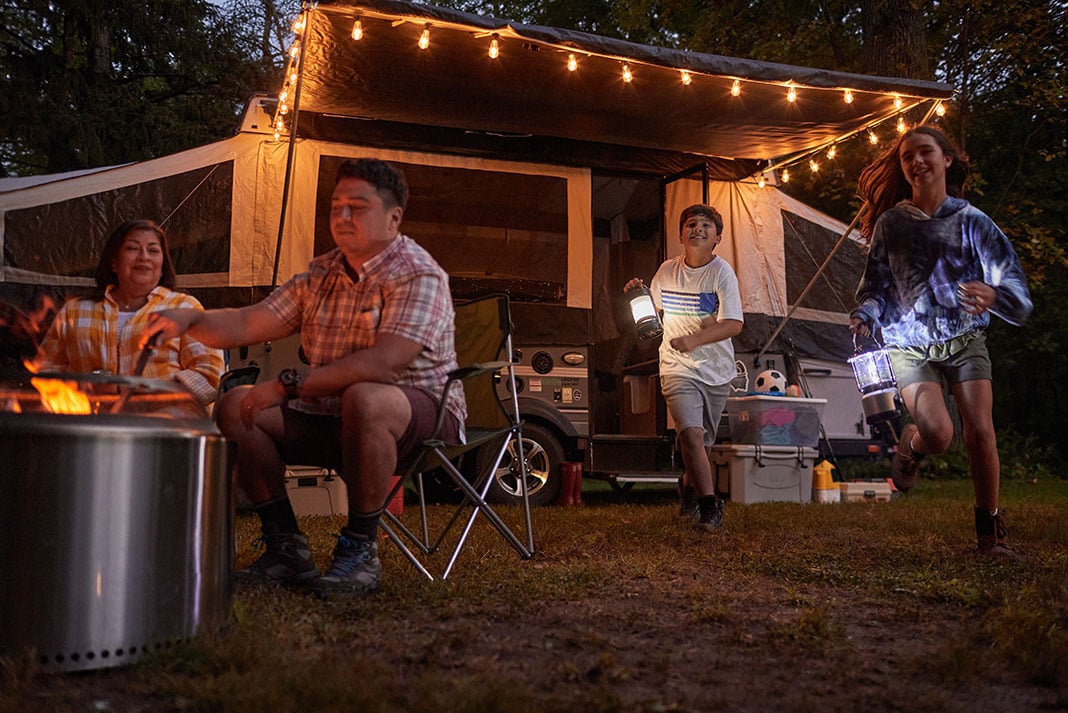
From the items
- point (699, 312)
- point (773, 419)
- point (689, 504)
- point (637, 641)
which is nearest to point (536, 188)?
point (773, 419)

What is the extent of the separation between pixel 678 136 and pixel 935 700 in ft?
16.9

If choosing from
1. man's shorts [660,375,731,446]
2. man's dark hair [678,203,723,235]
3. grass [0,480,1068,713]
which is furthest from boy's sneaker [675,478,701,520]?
man's dark hair [678,203,723,235]

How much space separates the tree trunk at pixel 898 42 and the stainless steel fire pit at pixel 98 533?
29.9 ft

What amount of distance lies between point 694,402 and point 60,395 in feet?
9.73

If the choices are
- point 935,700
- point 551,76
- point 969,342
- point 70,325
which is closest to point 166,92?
point 551,76

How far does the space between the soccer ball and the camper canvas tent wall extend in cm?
23

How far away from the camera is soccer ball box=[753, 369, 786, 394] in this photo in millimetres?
6566

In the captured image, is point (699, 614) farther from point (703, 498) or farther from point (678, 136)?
point (678, 136)

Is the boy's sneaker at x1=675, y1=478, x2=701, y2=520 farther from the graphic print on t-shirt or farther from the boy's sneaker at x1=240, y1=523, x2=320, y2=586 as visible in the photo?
the boy's sneaker at x1=240, y1=523, x2=320, y2=586

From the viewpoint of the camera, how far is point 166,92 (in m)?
15.4

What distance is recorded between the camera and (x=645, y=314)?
4660 mm

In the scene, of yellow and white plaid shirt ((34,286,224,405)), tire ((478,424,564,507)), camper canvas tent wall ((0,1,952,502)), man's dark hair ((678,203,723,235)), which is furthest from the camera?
tire ((478,424,564,507))

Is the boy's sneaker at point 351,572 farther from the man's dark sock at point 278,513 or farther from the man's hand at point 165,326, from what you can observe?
the man's hand at point 165,326

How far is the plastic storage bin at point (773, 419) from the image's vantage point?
6.39 meters
